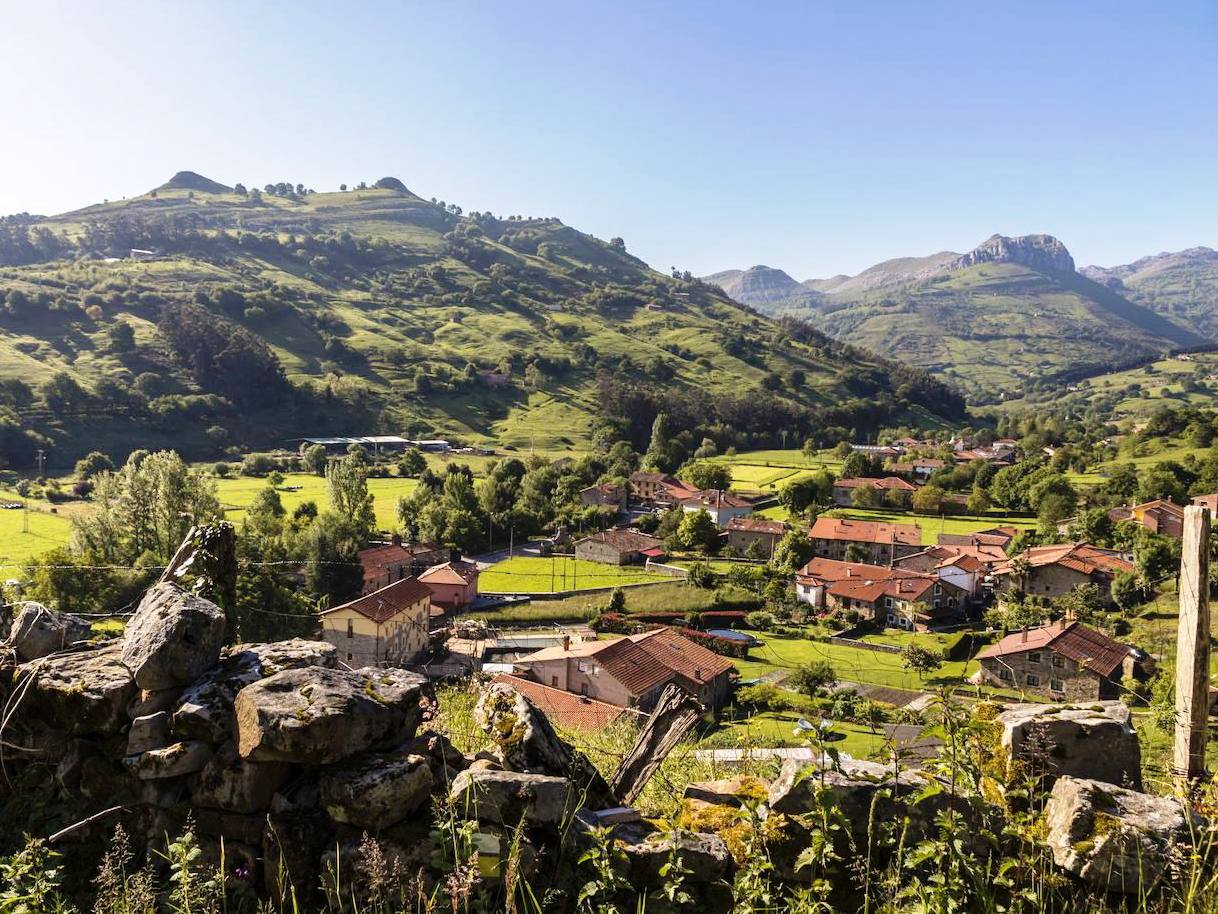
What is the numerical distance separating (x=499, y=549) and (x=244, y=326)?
334 ft

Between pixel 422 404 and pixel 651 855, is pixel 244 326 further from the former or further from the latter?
pixel 651 855

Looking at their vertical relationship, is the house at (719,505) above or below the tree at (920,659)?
above

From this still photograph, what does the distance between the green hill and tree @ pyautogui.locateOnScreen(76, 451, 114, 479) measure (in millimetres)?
9145

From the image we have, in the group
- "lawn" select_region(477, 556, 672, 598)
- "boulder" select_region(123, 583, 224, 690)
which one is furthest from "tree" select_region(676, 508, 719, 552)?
"boulder" select_region(123, 583, 224, 690)

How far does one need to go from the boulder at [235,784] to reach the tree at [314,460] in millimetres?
87743

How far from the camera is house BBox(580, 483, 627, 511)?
8132 centimetres

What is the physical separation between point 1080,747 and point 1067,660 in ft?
125

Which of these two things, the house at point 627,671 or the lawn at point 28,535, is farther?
the lawn at point 28,535

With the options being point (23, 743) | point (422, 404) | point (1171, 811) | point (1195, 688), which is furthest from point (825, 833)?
point (422, 404)

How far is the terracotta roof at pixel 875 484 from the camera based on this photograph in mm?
84500

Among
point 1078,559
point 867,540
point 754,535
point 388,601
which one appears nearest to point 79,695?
point 388,601

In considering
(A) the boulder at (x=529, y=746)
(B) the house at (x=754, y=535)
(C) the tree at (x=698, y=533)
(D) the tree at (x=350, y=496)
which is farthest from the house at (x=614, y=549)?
(A) the boulder at (x=529, y=746)

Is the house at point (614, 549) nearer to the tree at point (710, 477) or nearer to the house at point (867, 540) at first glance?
the house at point (867, 540)

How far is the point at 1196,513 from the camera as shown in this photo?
14.6 ft
